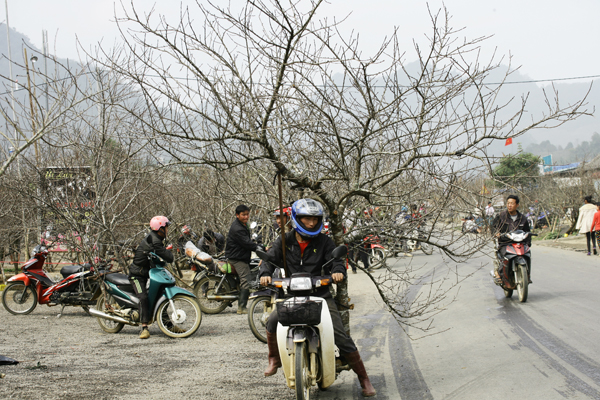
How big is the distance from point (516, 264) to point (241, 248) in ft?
16.9

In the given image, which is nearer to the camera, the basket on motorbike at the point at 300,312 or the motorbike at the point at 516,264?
the basket on motorbike at the point at 300,312

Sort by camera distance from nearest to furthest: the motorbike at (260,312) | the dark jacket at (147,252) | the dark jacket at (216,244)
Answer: the motorbike at (260,312) < the dark jacket at (147,252) < the dark jacket at (216,244)

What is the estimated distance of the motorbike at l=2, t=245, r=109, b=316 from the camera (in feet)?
33.7

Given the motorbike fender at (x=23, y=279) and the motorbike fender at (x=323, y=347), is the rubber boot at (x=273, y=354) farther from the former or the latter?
the motorbike fender at (x=23, y=279)

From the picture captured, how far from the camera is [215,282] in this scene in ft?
35.6

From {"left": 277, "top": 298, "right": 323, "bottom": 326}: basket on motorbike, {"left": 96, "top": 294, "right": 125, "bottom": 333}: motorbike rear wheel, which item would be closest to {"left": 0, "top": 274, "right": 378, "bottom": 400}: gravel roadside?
{"left": 96, "top": 294, "right": 125, "bottom": 333}: motorbike rear wheel

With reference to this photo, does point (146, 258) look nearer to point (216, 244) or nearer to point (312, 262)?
point (312, 262)

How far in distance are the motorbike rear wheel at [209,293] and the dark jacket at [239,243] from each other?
0.94 meters

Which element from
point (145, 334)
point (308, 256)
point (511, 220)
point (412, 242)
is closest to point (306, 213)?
point (308, 256)

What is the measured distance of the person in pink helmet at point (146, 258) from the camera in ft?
27.8

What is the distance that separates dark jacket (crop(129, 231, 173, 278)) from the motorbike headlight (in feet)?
13.5

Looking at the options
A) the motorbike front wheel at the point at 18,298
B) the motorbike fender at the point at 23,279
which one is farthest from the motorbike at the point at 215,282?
the motorbike front wheel at the point at 18,298

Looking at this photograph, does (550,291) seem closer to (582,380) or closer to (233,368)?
(582,380)

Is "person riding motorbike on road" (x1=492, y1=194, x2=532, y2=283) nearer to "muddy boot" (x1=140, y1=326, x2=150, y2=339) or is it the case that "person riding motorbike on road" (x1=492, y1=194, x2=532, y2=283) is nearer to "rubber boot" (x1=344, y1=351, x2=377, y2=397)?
"rubber boot" (x1=344, y1=351, x2=377, y2=397)
